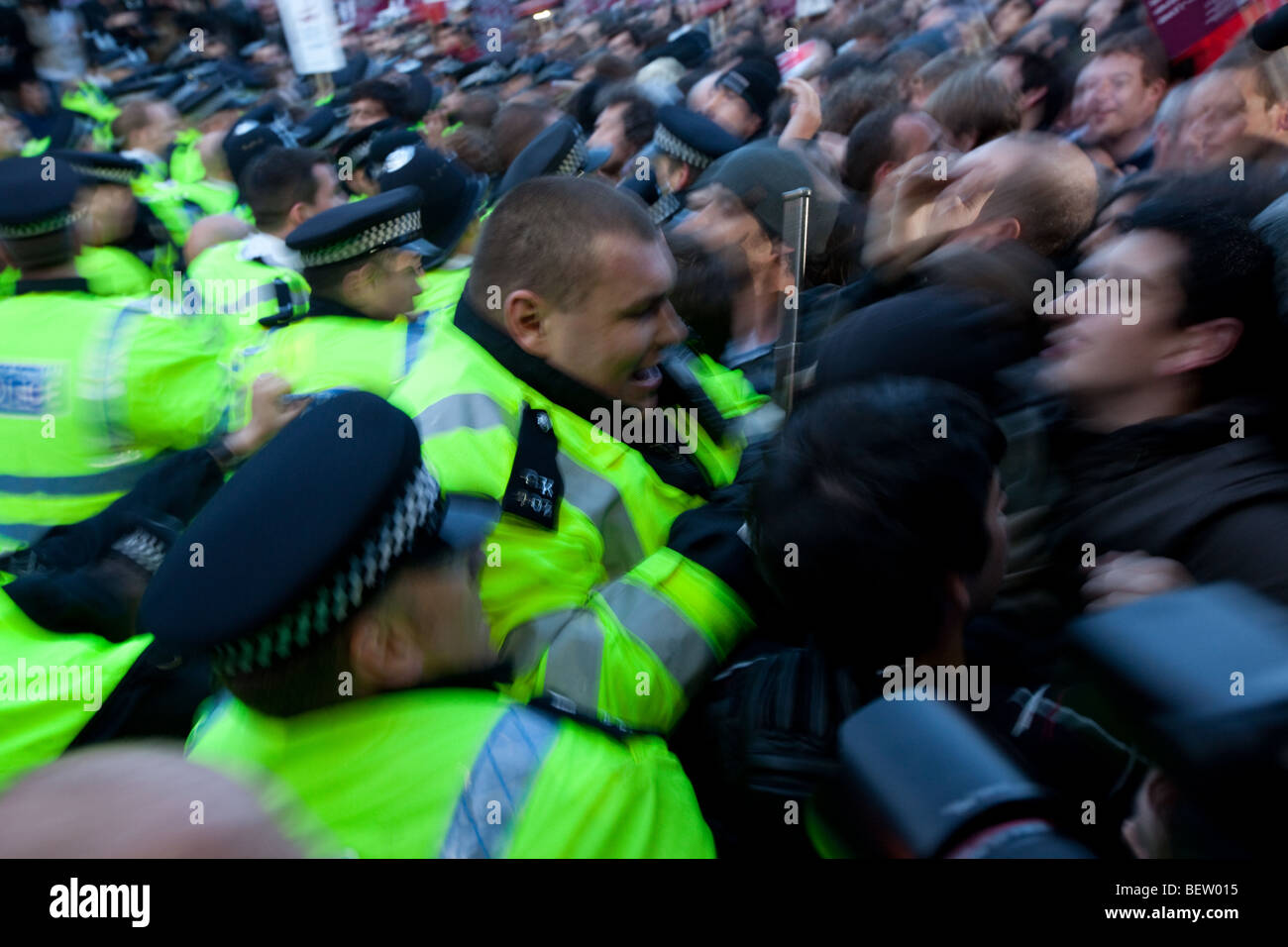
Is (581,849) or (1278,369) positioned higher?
(1278,369)

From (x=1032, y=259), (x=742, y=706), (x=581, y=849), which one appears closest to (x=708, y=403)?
(x=1032, y=259)

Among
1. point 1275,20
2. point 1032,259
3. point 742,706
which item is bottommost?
point 742,706

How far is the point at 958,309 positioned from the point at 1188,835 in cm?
128

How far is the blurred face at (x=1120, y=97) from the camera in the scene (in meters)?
4.05

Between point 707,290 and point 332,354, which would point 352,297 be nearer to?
point 332,354

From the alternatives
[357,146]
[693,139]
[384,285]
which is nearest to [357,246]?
[384,285]

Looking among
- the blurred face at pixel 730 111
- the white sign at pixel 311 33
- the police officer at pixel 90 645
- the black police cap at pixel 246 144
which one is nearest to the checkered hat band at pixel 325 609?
the police officer at pixel 90 645

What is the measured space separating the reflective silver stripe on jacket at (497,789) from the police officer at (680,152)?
3.23 metres

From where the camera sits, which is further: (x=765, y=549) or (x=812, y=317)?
(x=812, y=317)

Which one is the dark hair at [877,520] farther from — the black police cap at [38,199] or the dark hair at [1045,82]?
the dark hair at [1045,82]

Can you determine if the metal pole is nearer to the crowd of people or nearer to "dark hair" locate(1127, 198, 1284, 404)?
the crowd of people

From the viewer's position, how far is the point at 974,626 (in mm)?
1530

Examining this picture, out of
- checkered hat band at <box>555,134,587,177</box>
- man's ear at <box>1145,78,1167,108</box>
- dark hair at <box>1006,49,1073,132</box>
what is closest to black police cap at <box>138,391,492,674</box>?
checkered hat band at <box>555,134,587,177</box>
